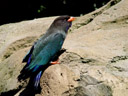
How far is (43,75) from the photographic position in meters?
4.66

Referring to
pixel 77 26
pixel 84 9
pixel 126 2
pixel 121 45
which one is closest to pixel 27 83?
pixel 121 45

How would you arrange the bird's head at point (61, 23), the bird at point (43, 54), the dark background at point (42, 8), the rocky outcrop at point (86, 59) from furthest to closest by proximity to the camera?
the dark background at point (42, 8)
the bird's head at point (61, 23)
the bird at point (43, 54)
the rocky outcrop at point (86, 59)

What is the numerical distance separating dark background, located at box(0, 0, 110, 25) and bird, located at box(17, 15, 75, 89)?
4.49m

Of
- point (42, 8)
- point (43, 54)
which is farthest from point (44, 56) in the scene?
point (42, 8)

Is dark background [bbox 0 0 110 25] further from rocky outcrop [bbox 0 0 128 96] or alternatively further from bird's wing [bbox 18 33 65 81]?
bird's wing [bbox 18 33 65 81]

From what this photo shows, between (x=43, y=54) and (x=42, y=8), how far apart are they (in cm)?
547

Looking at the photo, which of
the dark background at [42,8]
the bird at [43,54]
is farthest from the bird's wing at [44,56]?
the dark background at [42,8]

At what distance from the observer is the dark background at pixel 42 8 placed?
10172 mm

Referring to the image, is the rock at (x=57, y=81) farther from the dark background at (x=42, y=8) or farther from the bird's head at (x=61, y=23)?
the dark background at (x=42, y=8)

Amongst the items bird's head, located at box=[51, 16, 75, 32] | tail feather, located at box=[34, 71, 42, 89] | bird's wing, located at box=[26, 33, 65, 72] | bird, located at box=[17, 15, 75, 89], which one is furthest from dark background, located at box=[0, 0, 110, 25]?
tail feather, located at box=[34, 71, 42, 89]

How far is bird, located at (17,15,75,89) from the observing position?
4.68 m

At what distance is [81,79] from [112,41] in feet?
4.37

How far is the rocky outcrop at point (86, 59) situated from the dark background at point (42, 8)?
304 cm

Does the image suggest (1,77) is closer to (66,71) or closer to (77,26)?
(66,71)
